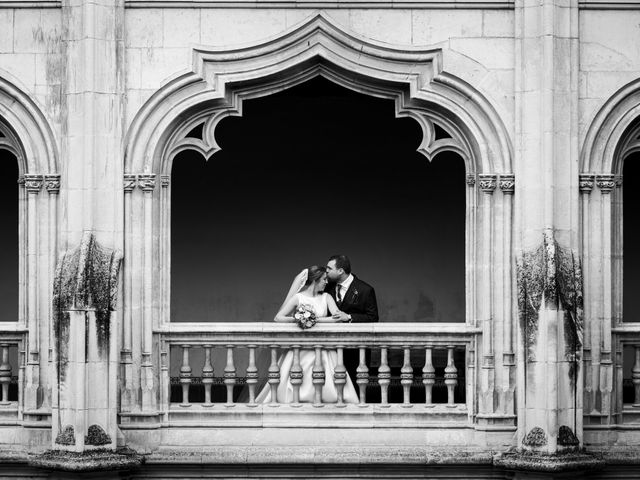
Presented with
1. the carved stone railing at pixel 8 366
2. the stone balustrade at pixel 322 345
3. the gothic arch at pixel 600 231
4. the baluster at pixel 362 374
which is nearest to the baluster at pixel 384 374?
the stone balustrade at pixel 322 345

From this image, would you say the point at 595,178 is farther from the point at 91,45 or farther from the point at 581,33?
the point at 91,45

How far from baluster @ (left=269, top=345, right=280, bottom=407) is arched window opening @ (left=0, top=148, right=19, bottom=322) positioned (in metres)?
5.91

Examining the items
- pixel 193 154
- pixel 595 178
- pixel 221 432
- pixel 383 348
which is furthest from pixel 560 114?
pixel 193 154

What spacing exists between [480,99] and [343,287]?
9.00ft

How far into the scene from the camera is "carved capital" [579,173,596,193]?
17.2 meters

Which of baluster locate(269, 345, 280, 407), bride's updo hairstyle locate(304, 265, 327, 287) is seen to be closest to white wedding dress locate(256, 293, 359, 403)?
baluster locate(269, 345, 280, 407)

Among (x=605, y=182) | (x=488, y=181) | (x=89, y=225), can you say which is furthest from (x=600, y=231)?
(x=89, y=225)

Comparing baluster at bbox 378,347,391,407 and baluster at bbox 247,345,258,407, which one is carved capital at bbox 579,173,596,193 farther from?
baluster at bbox 247,345,258,407

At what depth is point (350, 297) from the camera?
18.3m

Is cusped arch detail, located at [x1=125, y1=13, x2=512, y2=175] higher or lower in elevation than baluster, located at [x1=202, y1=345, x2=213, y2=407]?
higher

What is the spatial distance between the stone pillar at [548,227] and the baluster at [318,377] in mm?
2103

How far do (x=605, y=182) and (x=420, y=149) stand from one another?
1990mm

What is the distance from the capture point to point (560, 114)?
675 inches

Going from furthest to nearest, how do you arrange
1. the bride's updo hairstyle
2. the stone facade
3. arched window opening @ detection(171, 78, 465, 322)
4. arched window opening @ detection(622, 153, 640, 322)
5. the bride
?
arched window opening @ detection(171, 78, 465, 322), arched window opening @ detection(622, 153, 640, 322), the bride's updo hairstyle, the bride, the stone facade
